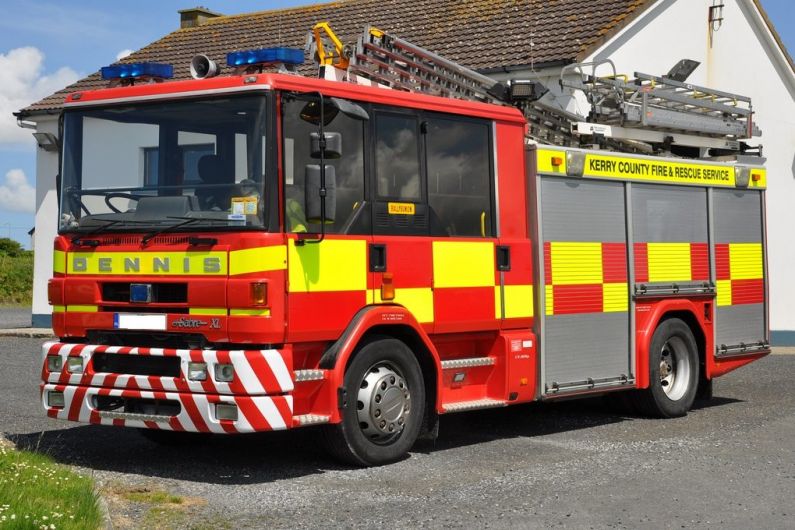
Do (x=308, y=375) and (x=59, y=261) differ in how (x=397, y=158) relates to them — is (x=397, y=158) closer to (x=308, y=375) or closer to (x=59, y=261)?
(x=308, y=375)

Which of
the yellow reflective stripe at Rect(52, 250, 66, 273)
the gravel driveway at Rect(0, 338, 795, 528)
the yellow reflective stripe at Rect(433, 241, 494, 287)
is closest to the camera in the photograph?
the gravel driveway at Rect(0, 338, 795, 528)

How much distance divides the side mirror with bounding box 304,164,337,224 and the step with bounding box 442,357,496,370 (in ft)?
5.88

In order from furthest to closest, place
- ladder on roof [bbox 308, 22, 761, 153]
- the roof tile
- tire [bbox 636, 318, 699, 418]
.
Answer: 1. the roof tile
2. tire [bbox 636, 318, 699, 418]
3. ladder on roof [bbox 308, 22, 761, 153]

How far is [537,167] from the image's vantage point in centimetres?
1040

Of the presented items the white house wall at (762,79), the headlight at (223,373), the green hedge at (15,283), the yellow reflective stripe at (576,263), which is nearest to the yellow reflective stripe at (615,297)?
the yellow reflective stripe at (576,263)

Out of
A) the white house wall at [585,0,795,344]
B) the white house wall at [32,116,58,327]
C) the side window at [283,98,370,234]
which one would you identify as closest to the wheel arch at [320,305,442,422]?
the side window at [283,98,370,234]

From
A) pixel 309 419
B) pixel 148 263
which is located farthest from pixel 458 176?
pixel 148 263

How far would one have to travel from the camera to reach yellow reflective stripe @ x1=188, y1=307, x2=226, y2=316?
811 cm

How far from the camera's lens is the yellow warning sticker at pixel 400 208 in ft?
29.6

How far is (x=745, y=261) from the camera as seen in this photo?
12.8 metres

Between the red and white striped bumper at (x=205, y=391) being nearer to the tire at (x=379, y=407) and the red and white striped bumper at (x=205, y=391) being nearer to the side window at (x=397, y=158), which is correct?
the tire at (x=379, y=407)

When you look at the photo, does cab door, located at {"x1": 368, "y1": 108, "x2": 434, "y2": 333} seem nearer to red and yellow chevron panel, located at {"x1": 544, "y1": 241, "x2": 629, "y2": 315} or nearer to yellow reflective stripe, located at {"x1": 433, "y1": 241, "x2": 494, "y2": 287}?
yellow reflective stripe, located at {"x1": 433, "y1": 241, "x2": 494, "y2": 287}

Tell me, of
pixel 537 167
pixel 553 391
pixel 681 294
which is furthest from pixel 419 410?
pixel 681 294

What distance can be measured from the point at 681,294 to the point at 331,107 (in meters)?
4.90
